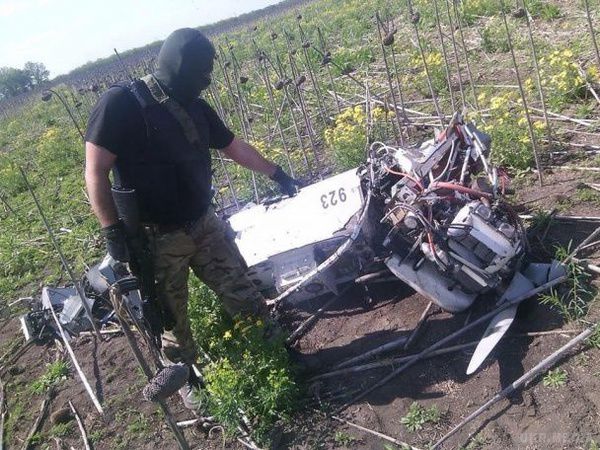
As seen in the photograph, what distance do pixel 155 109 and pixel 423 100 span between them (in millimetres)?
5323

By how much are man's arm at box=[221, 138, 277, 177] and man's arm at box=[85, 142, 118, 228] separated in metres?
0.97

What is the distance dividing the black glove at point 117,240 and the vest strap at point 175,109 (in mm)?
659

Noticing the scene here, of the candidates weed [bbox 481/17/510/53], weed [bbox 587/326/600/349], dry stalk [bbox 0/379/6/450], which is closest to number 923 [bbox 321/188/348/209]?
weed [bbox 587/326/600/349]

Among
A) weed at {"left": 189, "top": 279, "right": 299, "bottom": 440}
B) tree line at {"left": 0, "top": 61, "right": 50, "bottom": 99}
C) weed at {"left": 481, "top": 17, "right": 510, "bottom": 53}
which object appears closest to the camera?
weed at {"left": 189, "top": 279, "right": 299, "bottom": 440}

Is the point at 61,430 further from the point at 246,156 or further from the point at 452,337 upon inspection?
the point at 452,337

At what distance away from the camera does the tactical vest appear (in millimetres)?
3141

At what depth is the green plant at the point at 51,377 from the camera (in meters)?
4.74

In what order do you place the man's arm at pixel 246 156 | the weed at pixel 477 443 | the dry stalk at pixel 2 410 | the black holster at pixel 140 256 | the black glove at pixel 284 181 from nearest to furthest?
the weed at pixel 477 443
the black holster at pixel 140 256
the man's arm at pixel 246 156
the black glove at pixel 284 181
the dry stalk at pixel 2 410

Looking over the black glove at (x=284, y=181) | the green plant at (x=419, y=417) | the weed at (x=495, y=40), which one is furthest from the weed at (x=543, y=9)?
the green plant at (x=419, y=417)

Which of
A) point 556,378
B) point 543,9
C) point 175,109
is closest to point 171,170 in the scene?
point 175,109

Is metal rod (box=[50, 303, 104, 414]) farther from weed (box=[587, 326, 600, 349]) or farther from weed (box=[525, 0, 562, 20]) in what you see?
weed (box=[525, 0, 562, 20])

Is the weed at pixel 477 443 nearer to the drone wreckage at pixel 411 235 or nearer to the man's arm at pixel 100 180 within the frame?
the drone wreckage at pixel 411 235

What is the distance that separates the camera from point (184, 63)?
3133mm

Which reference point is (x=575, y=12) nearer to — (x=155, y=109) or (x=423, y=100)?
(x=423, y=100)
